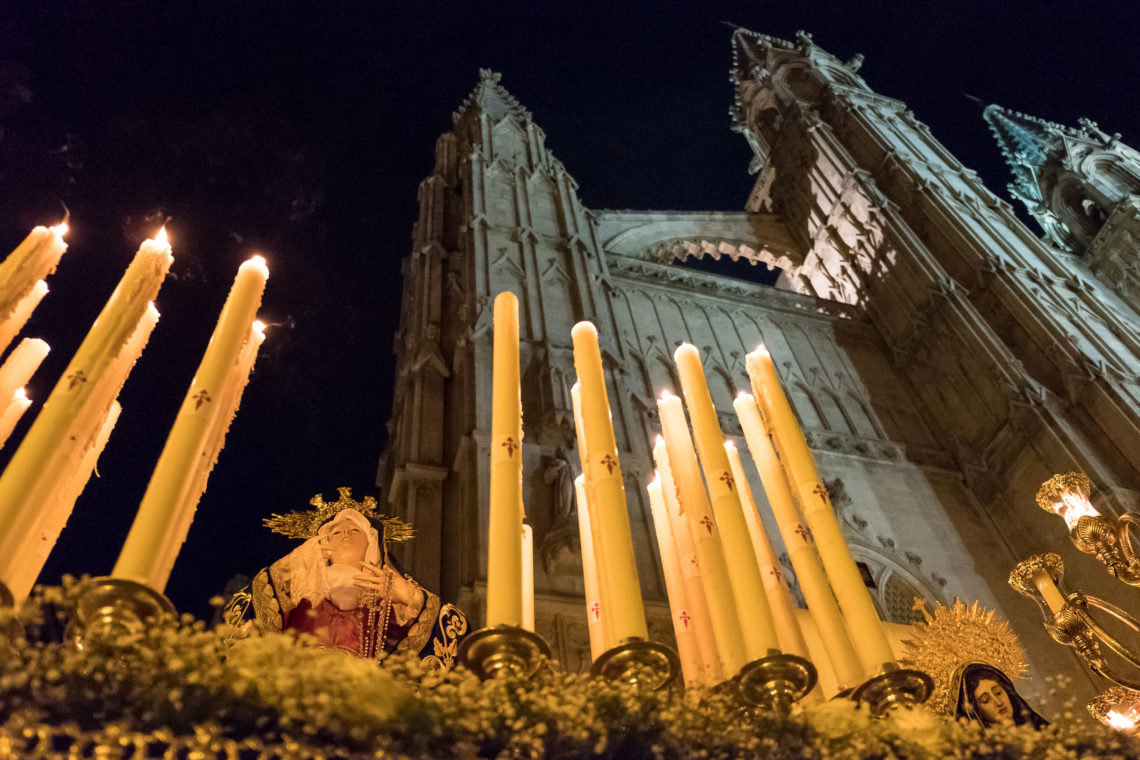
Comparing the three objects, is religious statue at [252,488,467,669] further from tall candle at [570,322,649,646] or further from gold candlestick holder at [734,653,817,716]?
gold candlestick holder at [734,653,817,716]

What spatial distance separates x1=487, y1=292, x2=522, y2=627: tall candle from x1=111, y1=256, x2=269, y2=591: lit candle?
927 millimetres

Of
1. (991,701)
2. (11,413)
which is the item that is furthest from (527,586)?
(11,413)

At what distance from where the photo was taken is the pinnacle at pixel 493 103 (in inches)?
760

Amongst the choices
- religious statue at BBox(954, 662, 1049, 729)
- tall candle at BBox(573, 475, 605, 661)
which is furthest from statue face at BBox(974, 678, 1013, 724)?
tall candle at BBox(573, 475, 605, 661)

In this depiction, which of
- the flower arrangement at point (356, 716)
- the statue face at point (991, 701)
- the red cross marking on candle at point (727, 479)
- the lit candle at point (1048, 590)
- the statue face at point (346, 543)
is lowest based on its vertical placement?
the flower arrangement at point (356, 716)

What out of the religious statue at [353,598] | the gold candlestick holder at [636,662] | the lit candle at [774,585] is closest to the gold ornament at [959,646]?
the lit candle at [774,585]

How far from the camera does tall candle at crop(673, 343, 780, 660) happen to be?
277 cm

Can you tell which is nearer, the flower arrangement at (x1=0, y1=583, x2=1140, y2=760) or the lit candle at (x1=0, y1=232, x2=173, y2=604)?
the flower arrangement at (x1=0, y1=583, x2=1140, y2=760)

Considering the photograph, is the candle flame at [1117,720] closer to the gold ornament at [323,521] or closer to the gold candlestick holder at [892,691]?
the gold candlestick holder at [892,691]

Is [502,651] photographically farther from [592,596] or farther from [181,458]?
[592,596]

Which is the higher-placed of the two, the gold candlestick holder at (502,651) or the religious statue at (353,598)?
the religious statue at (353,598)

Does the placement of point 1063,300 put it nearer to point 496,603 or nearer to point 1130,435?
point 1130,435

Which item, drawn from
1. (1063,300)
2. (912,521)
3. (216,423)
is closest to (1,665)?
(216,423)

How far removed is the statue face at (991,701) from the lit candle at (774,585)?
65cm
